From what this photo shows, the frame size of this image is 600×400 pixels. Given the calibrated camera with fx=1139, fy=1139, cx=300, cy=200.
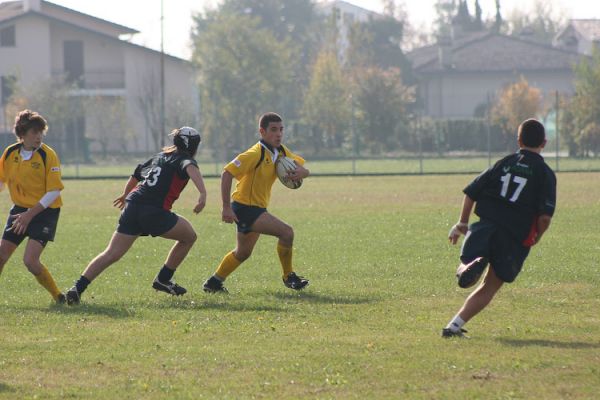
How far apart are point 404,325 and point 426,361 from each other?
1.56 metres

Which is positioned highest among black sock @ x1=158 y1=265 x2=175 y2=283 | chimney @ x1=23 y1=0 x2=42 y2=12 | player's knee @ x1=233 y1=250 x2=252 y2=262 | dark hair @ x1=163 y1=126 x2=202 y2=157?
chimney @ x1=23 y1=0 x2=42 y2=12

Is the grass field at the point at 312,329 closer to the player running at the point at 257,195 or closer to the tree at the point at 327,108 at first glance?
the player running at the point at 257,195

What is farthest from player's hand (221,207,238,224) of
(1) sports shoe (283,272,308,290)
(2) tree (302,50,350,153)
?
(2) tree (302,50,350,153)

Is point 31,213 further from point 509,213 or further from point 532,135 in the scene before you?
point 532,135

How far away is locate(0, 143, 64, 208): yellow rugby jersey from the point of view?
10531mm

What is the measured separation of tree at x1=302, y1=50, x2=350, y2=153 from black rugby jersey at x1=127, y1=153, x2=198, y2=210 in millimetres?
44316

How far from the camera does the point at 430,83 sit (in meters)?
81.8

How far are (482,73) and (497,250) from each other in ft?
239

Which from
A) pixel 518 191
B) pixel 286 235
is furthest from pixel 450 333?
pixel 286 235

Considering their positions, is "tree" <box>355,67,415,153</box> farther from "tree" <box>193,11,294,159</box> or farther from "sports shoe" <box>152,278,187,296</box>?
"sports shoe" <box>152,278,187,296</box>

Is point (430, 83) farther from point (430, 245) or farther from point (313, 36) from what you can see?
point (430, 245)

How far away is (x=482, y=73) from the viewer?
7981cm

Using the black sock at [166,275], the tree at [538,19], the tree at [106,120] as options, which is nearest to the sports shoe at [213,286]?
the black sock at [166,275]

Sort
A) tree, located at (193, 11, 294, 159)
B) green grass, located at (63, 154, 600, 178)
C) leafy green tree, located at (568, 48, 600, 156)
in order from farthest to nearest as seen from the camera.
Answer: tree, located at (193, 11, 294, 159) < leafy green tree, located at (568, 48, 600, 156) < green grass, located at (63, 154, 600, 178)
